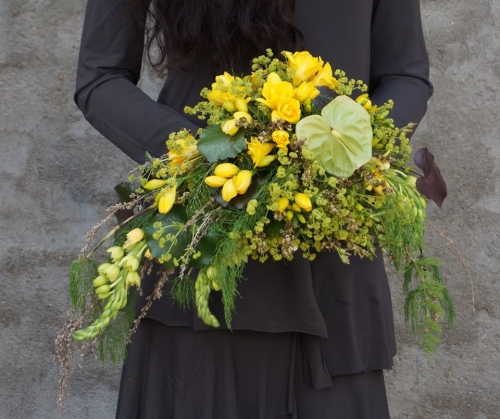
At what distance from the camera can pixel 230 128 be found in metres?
1.05

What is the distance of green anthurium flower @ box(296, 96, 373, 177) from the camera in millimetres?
1034

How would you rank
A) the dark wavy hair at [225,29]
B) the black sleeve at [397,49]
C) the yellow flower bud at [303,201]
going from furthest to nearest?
the black sleeve at [397,49]
the dark wavy hair at [225,29]
the yellow flower bud at [303,201]

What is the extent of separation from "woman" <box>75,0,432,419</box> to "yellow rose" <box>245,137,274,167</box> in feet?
0.83

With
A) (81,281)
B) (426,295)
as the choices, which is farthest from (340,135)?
(81,281)

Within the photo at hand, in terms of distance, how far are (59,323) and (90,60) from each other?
4.32 ft

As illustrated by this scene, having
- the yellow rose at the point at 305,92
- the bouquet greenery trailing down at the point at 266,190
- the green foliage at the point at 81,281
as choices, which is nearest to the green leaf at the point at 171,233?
the bouquet greenery trailing down at the point at 266,190

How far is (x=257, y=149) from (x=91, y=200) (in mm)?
1535

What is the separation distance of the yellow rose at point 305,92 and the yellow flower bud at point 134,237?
295 millimetres

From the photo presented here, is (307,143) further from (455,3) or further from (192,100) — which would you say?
(455,3)

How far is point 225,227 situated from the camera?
42.9 inches

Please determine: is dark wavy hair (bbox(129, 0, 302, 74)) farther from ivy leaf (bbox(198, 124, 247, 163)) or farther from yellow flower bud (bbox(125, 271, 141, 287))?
yellow flower bud (bbox(125, 271, 141, 287))

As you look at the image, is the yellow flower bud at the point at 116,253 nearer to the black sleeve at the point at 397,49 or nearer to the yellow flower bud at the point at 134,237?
the yellow flower bud at the point at 134,237

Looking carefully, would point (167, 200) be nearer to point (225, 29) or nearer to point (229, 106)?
point (229, 106)

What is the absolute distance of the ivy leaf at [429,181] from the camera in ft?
3.68
